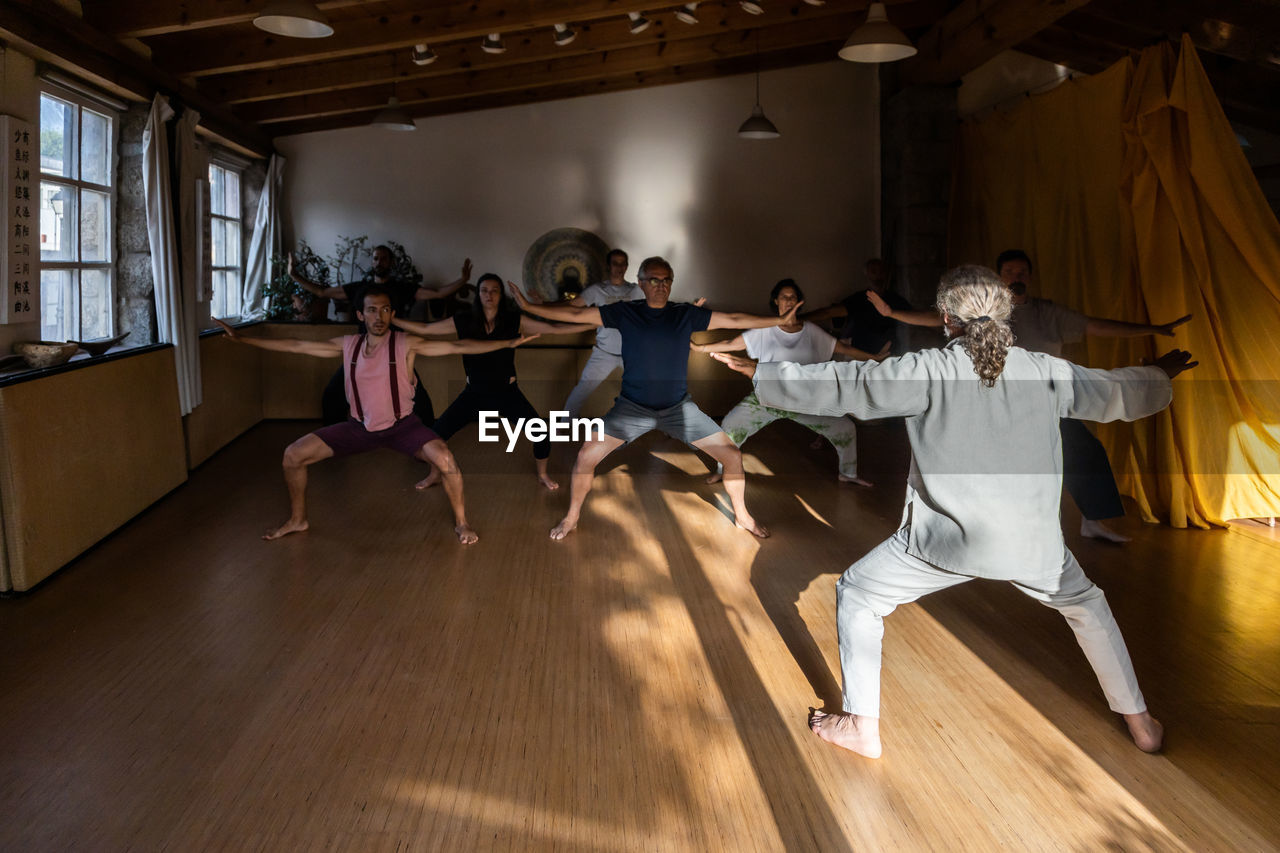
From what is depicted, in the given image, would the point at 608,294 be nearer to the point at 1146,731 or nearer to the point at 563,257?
the point at 563,257

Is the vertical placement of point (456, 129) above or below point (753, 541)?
above

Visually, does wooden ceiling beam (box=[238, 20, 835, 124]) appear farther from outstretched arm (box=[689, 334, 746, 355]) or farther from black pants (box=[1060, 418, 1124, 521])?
black pants (box=[1060, 418, 1124, 521])

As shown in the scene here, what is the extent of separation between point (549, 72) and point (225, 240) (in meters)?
3.03

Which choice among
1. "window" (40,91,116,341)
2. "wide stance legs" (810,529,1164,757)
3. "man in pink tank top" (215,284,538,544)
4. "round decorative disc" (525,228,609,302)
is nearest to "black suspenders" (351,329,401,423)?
"man in pink tank top" (215,284,538,544)

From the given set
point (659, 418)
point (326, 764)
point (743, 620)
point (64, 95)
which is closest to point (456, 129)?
point (64, 95)

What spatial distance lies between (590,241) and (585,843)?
719 centimetres

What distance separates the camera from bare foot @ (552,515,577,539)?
434cm

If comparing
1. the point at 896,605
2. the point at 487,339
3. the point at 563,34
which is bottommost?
the point at 896,605

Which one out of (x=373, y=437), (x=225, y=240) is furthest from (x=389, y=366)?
(x=225, y=240)

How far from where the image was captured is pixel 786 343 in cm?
477

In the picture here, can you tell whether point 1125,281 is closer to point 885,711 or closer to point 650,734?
point 885,711

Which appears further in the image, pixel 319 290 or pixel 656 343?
pixel 319 290

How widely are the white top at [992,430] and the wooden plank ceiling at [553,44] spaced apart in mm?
3527

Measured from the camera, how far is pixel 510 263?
8.70 meters
